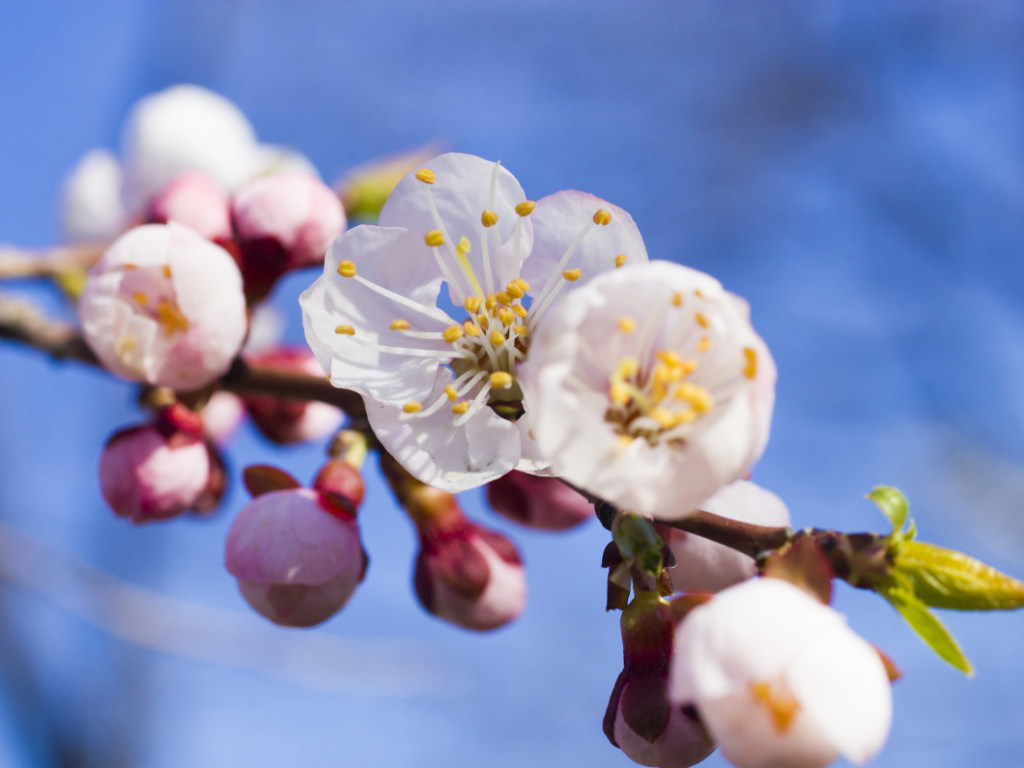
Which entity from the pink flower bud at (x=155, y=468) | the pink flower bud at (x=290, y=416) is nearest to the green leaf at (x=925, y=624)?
the pink flower bud at (x=155, y=468)

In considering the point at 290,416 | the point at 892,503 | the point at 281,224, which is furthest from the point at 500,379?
the point at 290,416

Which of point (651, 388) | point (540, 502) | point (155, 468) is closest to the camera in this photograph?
point (651, 388)

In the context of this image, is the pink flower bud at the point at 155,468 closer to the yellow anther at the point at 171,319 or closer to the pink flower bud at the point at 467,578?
the yellow anther at the point at 171,319

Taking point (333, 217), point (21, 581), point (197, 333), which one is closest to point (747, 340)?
point (197, 333)

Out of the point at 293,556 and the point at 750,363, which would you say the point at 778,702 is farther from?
the point at 293,556

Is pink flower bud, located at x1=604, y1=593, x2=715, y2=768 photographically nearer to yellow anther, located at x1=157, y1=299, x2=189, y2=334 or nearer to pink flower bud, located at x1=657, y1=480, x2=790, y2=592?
pink flower bud, located at x1=657, y1=480, x2=790, y2=592

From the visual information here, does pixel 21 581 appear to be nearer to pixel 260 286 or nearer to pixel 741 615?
pixel 260 286
